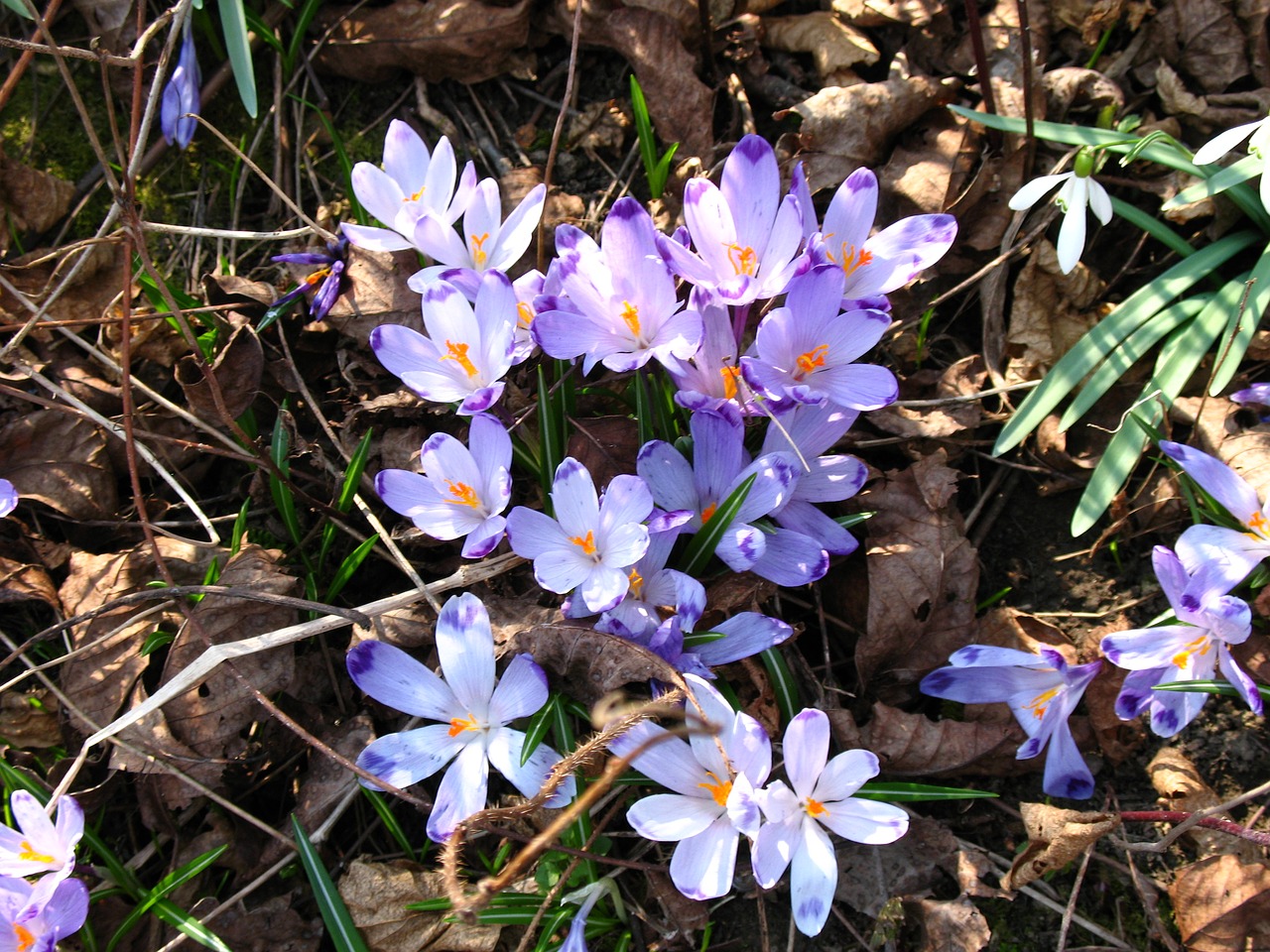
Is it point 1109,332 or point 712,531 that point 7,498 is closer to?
point 712,531

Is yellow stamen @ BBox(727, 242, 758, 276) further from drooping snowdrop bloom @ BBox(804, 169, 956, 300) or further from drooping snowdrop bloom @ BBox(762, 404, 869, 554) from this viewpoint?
drooping snowdrop bloom @ BBox(762, 404, 869, 554)

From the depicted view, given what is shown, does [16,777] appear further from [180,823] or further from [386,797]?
[386,797]

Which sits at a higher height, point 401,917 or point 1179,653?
point 1179,653

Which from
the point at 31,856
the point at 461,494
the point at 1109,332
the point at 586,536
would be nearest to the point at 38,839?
the point at 31,856

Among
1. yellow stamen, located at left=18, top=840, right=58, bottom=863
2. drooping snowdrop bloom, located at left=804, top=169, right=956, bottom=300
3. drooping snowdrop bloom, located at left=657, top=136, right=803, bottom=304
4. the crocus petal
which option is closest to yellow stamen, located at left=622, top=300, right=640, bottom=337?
drooping snowdrop bloom, located at left=657, top=136, right=803, bottom=304

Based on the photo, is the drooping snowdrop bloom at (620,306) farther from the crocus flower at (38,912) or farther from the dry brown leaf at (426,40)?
the crocus flower at (38,912)

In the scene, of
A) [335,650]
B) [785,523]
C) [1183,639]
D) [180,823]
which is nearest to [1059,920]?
[1183,639]
